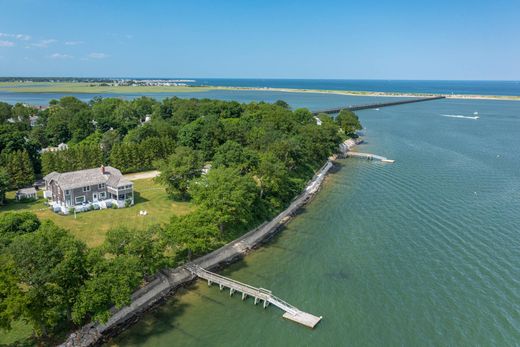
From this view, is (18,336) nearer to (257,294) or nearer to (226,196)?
(257,294)

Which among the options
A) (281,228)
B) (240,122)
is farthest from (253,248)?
(240,122)

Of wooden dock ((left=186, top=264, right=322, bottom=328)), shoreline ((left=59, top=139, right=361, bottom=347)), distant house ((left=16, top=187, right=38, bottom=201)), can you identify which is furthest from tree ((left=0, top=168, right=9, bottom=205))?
wooden dock ((left=186, top=264, right=322, bottom=328))

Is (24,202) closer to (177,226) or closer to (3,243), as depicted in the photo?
(3,243)

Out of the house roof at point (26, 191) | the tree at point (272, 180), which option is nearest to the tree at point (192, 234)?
the tree at point (272, 180)

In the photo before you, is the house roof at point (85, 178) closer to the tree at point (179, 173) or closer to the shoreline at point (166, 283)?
the tree at point (179, 173)

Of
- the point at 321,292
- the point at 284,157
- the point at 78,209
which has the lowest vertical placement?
the point at 321,292

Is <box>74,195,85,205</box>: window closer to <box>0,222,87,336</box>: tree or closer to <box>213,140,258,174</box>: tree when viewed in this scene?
<box>213,140,258,174</box>: tree

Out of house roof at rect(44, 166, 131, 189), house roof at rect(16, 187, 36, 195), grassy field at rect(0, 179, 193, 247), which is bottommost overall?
grassy field at rect(0, 179, 193, 247)
